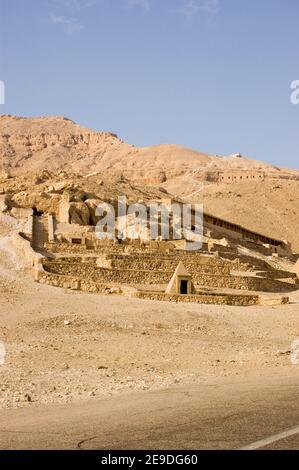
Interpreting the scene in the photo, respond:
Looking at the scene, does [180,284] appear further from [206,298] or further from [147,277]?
[147,277]

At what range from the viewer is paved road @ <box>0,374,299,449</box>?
6348 mm

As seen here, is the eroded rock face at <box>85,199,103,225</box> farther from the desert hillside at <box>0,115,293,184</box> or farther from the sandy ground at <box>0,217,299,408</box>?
the desert hillside at <box>0,115,293,184</box>

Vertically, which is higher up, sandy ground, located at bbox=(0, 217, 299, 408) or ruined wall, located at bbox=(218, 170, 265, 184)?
ruined wall, located at bbox=(218, 170, 265, 184)

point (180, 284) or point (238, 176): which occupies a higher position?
point (238, 176)

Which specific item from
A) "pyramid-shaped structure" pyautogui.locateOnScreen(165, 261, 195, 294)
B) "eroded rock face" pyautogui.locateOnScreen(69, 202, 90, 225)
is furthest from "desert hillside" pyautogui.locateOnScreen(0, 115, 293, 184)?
"pyramid-shaped structure" pyautogui.locateOnScreen(165, 261, 195, 294)

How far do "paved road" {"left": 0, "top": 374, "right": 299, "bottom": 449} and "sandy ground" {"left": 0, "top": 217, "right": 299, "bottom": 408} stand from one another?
108 cm

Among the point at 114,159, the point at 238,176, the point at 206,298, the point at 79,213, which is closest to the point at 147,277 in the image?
the point at 206,298

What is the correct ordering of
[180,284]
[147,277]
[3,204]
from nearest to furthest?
[180,284] < [147,277] < [3,204]

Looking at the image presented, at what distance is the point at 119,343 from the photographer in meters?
16.1

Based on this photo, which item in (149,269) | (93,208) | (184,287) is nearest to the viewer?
(184,287)

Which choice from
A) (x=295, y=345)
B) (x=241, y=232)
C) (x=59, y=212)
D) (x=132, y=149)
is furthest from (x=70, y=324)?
(x=132, y=149)

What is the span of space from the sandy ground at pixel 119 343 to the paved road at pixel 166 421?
1.08 metres

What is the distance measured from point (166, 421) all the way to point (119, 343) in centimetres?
898
